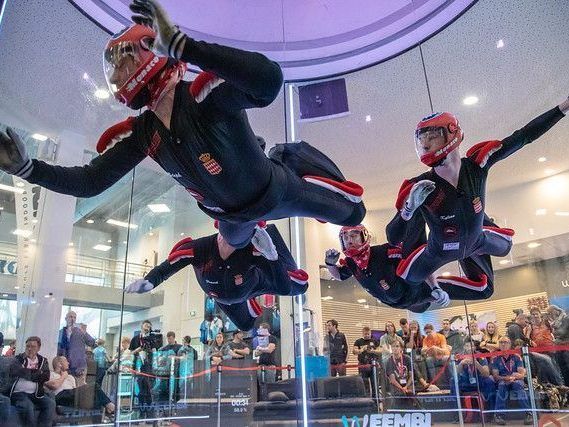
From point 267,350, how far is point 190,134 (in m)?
4.92

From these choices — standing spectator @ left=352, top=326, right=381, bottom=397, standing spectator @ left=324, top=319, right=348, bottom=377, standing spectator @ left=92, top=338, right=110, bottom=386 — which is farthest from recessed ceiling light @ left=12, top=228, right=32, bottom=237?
standing spectator @ left=352, top=326, right=381, bottom=397

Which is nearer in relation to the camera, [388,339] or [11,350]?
[11,350]

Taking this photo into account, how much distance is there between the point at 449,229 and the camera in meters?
3.00

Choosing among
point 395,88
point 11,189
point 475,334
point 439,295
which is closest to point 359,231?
point 439,295

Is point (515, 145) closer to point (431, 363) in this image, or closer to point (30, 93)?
point (431, 363)

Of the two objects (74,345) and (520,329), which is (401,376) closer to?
(520,329)

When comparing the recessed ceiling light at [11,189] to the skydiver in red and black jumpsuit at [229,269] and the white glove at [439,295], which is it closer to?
the skydiver in red and black jumpsuit at [229,269]

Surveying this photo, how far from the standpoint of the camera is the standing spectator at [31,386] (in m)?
4.02

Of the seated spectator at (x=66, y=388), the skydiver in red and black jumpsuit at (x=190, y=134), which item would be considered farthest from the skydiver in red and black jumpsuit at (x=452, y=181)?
the seated spectator at (x=66, y=388)

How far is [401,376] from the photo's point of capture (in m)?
5.55

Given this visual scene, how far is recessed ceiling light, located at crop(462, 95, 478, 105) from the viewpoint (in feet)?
16.6

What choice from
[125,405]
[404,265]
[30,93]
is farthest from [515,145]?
[125,405]

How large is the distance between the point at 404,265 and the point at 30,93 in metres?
3.34

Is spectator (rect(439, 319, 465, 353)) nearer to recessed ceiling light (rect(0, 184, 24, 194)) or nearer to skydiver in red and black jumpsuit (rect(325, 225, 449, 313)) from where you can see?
skydiver in red and black jumpsuit (rect(325, 225, 449, 313))
